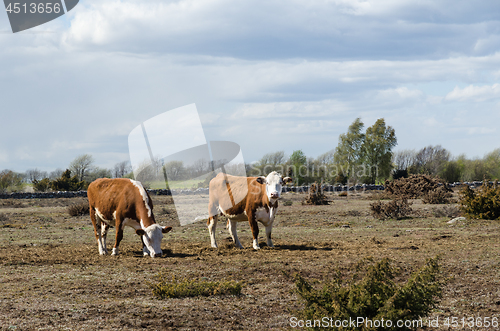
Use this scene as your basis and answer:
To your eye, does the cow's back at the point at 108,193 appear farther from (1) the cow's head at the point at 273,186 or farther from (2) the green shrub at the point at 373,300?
(2) the green shrub at the point at 373,300

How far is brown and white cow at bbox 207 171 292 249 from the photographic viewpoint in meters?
13.9

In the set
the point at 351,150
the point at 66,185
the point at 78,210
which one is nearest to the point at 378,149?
the point at 351,150

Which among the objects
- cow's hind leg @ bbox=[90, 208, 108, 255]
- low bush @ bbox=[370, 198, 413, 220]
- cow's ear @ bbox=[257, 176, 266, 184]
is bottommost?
low bush @ bbox=[370, 198, 413, 220]

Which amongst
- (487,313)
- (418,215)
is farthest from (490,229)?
(487,313)

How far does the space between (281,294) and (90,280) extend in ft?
13.3

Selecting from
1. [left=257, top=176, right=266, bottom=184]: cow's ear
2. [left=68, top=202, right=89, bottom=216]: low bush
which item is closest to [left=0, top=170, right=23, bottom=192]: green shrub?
[left=68, top=202, right=89, bottom=216]: low bush

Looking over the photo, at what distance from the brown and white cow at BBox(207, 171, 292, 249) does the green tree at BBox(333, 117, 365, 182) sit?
6648cm

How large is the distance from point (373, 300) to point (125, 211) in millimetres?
9234

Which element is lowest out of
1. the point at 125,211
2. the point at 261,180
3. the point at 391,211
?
the point at 391,211

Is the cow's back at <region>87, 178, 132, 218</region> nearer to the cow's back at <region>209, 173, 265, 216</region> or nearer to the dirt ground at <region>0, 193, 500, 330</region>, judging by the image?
the dirt ground at <region>0, 193, 500, 330</region>

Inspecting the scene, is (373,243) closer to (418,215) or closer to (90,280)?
(90,280)

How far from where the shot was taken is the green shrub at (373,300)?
5.30 meters

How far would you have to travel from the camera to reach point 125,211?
1331 centimetres

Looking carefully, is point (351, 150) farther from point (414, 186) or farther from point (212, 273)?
point (212, 273)
